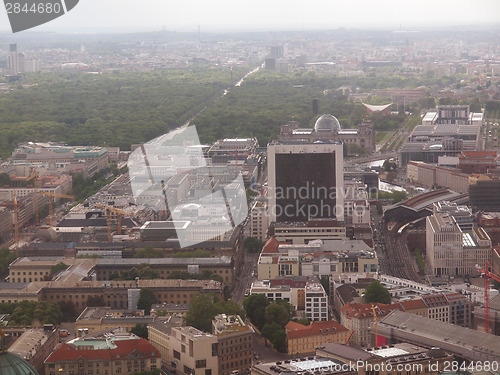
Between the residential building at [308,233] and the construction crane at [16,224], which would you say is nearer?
the residential building at [308,233]

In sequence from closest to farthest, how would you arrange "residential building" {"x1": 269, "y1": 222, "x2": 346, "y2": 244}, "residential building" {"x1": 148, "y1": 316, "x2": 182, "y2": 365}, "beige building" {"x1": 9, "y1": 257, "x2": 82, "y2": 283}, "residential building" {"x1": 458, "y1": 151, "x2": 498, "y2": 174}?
"residential building" {"x1": 148, "y1": 316, "x2": 182, "y2": 365} < "beige building" {"x1": 9, "y1": 257, "x2": 82, "y2": 283} < "residential building" {"x1": 269, "y1": 222, "x2": 346, "y2": 244} < "residential building" {"x1": 458, "y1": 151, "x2": 498, "y2": 174}

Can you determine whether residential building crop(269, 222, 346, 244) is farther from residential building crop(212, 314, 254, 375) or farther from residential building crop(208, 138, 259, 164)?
residential building crop(208, 138, 259, 164)

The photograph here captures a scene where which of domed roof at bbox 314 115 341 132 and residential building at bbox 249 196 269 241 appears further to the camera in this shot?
domed roof at bbox 314 115 341 132

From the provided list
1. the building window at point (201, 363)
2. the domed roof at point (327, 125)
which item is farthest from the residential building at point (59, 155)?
the building window at point (201, 363)

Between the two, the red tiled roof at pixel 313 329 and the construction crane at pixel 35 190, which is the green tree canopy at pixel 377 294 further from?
the construction crane at pixel 35 190

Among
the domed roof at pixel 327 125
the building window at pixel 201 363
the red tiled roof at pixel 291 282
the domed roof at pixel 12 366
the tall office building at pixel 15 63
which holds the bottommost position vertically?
the tall office building at pixel 15 63

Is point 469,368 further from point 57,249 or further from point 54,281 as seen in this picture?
point 57,249

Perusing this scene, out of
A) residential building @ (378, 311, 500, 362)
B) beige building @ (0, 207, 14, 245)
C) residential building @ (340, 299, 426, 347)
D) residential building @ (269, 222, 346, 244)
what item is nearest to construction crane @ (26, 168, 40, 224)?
beige building @ (0, 207, 14, 245)
